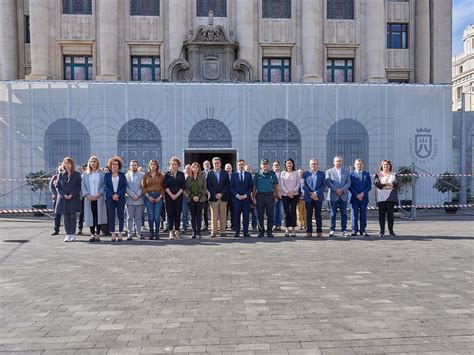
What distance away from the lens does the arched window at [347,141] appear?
2072 centimetres

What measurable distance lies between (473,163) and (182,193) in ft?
64.2

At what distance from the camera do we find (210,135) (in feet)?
66.7

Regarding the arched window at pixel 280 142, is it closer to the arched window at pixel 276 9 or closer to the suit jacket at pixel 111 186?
the arched window at pixel 276 9

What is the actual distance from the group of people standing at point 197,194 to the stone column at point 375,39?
57.5ft

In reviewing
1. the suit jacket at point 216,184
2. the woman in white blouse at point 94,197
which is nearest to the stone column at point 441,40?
the suit jacket at point 216,184

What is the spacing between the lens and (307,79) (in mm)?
26609

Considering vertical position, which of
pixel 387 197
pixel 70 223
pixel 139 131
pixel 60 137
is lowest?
pixel 70 223

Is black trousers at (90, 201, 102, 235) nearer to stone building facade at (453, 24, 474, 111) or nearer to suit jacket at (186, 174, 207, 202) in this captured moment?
suit jacket at (186, 174, 207, 202)

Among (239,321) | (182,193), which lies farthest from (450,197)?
(239,321)

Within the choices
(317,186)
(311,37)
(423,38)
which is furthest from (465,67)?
(317,186)

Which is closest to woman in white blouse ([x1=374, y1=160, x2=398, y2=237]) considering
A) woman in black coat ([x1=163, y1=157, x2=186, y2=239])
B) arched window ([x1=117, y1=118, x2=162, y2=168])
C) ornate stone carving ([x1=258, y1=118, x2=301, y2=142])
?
woman in black coat ([x1=163, y1=157, x2=186, y2=239])

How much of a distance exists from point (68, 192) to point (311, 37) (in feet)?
65.4

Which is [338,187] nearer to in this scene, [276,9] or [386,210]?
[386,210]

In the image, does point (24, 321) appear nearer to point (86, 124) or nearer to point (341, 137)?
point (86, 124)
